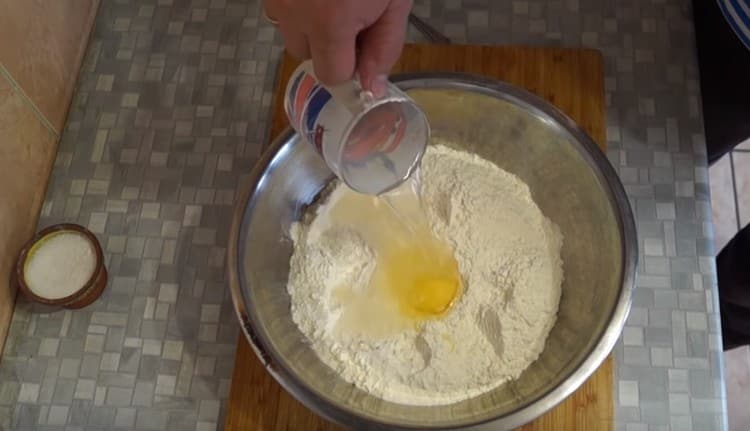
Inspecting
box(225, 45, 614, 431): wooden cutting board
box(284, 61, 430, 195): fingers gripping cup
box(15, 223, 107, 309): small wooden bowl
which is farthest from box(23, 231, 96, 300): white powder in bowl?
box(284, 61, 430, 195): fingers gripping cup

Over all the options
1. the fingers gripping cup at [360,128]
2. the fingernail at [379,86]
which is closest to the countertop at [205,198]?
the fingers gripping cup at [360,128]

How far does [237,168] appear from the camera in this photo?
1.03m

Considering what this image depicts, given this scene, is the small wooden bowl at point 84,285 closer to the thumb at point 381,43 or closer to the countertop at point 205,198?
the countertop at point 205,198

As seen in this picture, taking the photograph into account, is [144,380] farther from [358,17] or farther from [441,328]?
[358,17]

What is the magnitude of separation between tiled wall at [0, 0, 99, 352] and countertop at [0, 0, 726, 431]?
0.02 m

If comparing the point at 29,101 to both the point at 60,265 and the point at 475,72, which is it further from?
the point at 475,72

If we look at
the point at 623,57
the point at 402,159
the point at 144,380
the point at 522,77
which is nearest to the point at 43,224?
the point at 144,380

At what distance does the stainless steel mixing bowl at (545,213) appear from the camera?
2.56ft

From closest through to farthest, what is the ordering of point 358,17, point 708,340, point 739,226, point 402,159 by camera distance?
1. point 358,17
2. point 402,159
3. point 708,340
4. point 739,226

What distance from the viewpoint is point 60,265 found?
93 cm

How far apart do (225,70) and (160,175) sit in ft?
0.60

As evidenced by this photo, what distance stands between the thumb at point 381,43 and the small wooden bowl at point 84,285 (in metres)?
0.45

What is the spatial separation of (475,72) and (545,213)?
0.22 meters

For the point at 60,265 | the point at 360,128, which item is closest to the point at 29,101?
the point at 60,265
